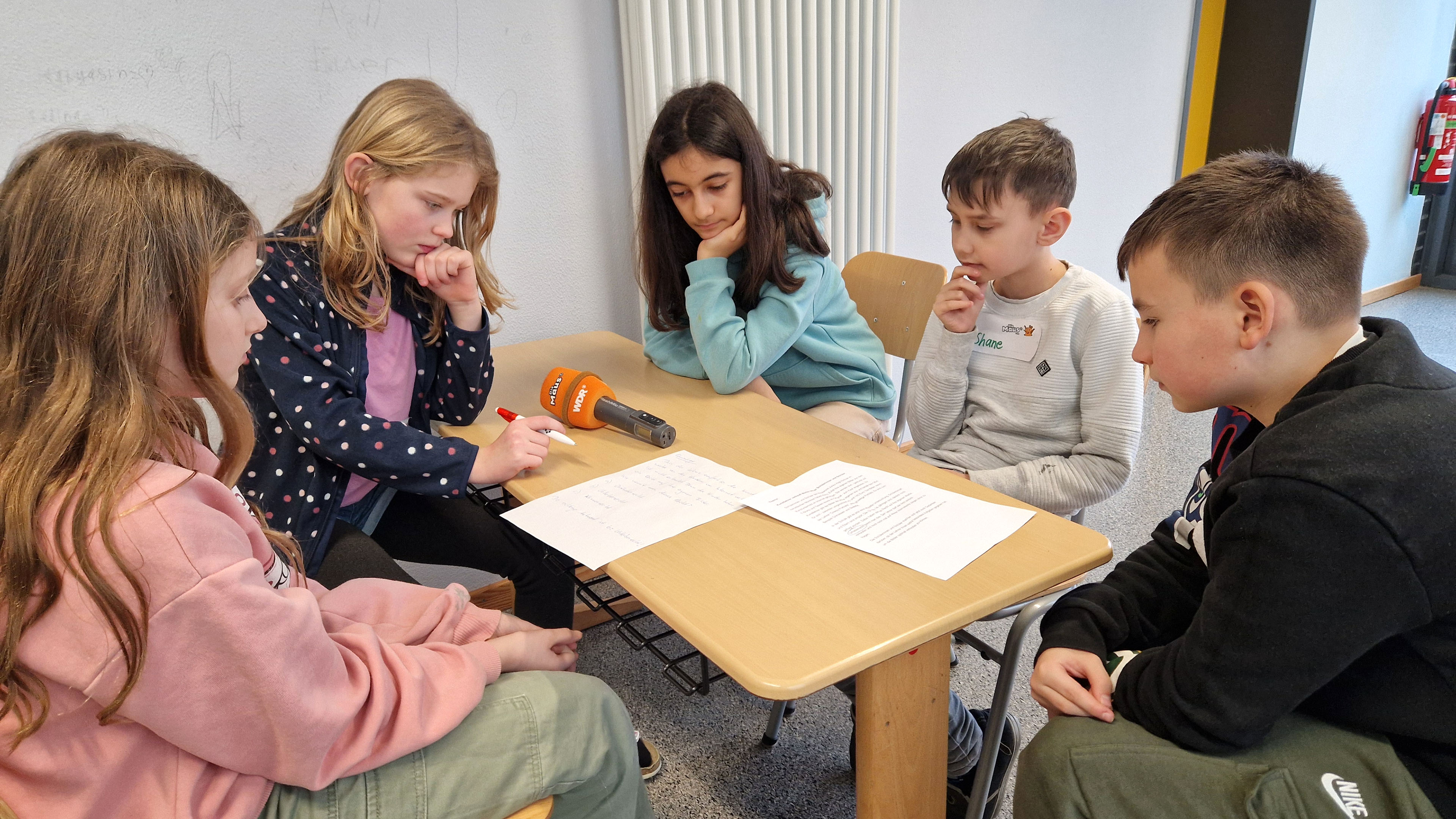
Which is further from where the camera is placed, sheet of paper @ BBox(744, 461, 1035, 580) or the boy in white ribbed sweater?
the boy in white ribbed sweater

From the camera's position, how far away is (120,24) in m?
1.53

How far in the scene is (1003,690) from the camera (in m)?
1.05

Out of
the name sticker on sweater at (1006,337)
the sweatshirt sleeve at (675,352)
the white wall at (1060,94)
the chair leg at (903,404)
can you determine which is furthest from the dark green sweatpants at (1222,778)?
the white wall at (1060,94)

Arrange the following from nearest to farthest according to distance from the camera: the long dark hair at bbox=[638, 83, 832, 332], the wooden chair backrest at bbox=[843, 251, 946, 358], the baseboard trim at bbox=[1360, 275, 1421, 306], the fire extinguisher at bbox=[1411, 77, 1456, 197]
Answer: the long dark hair at bbox=[638, 83, 832, 332], the wooden chair backrest at bbox=[843, 251, 946, 358], the fire extinguisher at bbox=[1411, 77, 1456, 197], the baseboard trim at bbox=[1360, 275, 1421, 306]

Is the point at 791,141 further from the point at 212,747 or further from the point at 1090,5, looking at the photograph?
the point at 212,747

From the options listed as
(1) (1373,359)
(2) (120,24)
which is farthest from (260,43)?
(1) (1373,359)

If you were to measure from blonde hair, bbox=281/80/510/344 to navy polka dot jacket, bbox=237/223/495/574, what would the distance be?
0.08 feet

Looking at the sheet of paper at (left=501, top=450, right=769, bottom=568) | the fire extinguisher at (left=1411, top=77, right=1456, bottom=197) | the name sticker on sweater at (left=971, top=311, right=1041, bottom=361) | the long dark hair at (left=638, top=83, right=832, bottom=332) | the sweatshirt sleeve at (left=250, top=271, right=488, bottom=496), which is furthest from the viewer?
the fire extinguisher at (left=1411, top=77, right=1456, bottom=197)

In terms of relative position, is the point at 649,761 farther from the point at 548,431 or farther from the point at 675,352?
the point at 675,352

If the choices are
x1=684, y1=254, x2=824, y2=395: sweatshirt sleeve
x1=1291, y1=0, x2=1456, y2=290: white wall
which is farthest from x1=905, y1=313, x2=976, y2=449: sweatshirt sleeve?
x1=1291, y1=0, x2=1456, y2=290: white wall

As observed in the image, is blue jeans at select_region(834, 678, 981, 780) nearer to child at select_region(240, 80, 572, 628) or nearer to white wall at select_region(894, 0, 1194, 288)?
child at select_region(240, 80, 572, 628)

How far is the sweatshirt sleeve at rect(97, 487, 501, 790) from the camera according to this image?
66 centimetres

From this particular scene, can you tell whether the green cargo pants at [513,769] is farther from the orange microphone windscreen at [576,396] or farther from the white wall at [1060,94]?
the white wall at [1060,94]

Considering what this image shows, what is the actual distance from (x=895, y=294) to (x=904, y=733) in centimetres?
111
